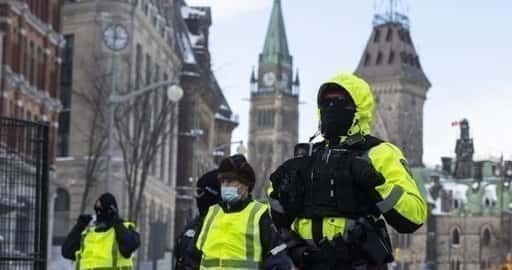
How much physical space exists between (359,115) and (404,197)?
587 millimetres

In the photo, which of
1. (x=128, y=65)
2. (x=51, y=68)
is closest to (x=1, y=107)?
(x=51, y=68)

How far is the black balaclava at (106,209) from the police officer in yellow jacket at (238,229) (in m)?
4.20

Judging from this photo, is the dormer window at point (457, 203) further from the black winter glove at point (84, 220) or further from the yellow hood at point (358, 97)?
the yellow hood at point (358, 97)

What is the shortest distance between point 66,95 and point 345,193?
56.5 meters

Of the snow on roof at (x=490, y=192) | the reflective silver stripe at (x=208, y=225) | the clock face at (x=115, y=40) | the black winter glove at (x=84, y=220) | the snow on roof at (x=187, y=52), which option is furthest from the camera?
the snow on roof at (x=490, y=192)

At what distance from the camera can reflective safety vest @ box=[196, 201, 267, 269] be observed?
32.3ft

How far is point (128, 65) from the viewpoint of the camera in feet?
197

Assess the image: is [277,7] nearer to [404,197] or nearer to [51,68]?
[51,68]

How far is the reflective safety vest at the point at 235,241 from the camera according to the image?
9836 millimetres

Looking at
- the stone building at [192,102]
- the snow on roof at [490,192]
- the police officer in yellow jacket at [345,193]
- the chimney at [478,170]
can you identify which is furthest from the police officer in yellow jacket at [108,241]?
the chimney at [478,170]

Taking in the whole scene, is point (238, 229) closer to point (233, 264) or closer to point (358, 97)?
point (233, 264)

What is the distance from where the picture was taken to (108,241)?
14.2 m

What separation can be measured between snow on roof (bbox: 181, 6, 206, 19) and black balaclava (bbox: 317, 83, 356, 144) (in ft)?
264

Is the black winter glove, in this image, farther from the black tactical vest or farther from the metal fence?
the black tactical vest
